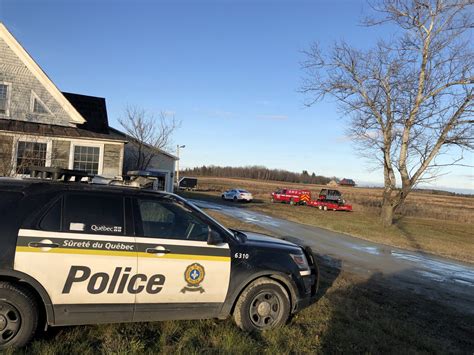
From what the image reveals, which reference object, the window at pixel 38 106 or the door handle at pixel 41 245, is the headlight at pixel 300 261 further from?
the window at pixel 38 106

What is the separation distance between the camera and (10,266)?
399cm

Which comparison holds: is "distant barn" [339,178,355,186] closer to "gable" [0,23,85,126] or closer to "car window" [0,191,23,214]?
"gable" [0,23,85,126]

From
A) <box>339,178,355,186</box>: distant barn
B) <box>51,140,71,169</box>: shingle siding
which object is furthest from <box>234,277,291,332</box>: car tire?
<box>339,178,355,186</box>: distant barn

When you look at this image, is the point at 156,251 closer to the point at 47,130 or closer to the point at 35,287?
the point at 35,287

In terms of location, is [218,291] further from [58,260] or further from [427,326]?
[427,326]

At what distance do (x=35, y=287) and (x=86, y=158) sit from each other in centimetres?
1618

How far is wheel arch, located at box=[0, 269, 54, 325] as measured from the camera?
3994 mm

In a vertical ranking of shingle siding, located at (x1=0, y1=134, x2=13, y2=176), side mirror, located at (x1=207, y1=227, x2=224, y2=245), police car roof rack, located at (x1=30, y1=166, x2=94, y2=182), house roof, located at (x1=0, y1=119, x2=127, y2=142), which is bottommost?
side mirror, located at (x1=207, y1=227, x2=224, y2=245)

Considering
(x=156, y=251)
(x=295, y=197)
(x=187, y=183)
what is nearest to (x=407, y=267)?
(x=156, y=251)

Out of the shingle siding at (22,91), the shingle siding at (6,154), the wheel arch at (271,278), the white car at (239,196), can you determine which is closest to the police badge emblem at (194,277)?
the wheel arch at (271,278)

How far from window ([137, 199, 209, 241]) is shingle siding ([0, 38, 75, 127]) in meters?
16.1

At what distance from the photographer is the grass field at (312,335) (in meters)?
4.26

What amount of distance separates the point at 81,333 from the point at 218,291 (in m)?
1.55

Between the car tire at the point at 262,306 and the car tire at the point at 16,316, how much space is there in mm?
2199
